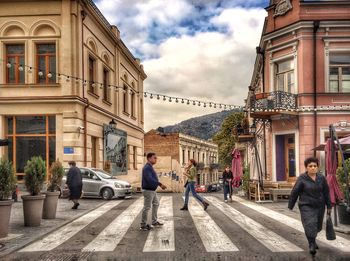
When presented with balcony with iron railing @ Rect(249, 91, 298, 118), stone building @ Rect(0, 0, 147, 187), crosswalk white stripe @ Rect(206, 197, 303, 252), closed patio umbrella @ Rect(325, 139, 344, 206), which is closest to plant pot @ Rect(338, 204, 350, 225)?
closed patio umbrella @ Rect(325, 139, 344, 206)

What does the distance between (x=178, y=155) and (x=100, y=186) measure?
124ft

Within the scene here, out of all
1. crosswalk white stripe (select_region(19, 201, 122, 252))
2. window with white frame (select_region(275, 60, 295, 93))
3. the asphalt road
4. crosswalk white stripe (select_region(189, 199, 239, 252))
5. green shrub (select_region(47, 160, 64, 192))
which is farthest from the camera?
window with white frame (select_region(275, 60, 295, 93))

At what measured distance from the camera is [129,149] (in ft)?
114

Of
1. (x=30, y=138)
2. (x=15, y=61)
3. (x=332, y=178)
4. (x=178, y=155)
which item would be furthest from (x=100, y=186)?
(x=178, y=155)

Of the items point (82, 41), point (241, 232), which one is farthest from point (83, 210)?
point (82, 41)

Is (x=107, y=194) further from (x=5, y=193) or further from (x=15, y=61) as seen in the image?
(x=5, y=193)

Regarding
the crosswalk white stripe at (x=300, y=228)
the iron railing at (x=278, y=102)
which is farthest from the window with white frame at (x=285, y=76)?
the crosswalk white stripe at (x=300, y=228)

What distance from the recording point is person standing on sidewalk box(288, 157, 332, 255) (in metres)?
7.52

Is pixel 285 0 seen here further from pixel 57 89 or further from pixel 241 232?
pixel 241 232

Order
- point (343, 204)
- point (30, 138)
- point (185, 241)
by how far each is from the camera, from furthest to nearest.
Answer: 1. point (30, 138)
2. point (343, 204)
3. point (185, 241)

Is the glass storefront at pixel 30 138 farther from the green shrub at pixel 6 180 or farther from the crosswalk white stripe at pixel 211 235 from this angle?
the green shrub at pixel 6 180

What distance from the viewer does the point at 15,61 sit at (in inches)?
872

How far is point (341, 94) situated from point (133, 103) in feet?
65.9

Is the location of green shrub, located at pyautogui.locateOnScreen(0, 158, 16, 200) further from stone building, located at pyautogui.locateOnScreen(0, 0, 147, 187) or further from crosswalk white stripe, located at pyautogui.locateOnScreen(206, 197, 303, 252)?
stone building, located at pyautogui.locateOnScreen(0, 0, 147, 187)
